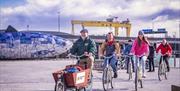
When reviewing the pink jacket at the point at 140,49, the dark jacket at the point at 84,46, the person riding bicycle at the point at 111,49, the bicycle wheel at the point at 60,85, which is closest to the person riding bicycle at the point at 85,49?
the dark jacket at the point at 84,46

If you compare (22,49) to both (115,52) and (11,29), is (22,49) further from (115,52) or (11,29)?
(115,52)

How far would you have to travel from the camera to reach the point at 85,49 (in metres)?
11.1

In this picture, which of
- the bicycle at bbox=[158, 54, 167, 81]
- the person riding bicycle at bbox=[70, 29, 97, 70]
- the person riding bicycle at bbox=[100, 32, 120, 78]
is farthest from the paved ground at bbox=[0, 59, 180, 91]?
the person riding bicycle at bbox=[70, 29, 97, 70]

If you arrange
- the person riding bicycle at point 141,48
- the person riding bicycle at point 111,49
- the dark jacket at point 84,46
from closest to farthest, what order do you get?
the dark jacket at point 84,46 < the person riding bicycle at point 111,49 < the person riding bicycle at point 141,48

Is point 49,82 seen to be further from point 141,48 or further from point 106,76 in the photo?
point 141,48

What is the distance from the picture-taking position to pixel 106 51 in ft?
44.1

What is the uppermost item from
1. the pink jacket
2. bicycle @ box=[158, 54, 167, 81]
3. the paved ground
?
the pink jacket

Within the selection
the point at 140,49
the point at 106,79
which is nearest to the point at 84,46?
the point at 106,79

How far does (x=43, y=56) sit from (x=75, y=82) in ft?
142

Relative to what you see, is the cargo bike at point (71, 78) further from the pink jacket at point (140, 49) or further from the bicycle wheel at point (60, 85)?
the pink jacket at point (140, 49)

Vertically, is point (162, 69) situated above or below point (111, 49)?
below

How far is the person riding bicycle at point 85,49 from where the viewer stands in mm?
10992

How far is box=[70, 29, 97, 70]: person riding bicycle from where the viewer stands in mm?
10992

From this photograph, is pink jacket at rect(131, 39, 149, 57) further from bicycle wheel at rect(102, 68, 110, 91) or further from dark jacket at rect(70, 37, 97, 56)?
dark jacket at rect(70, 37, 97, 56)
